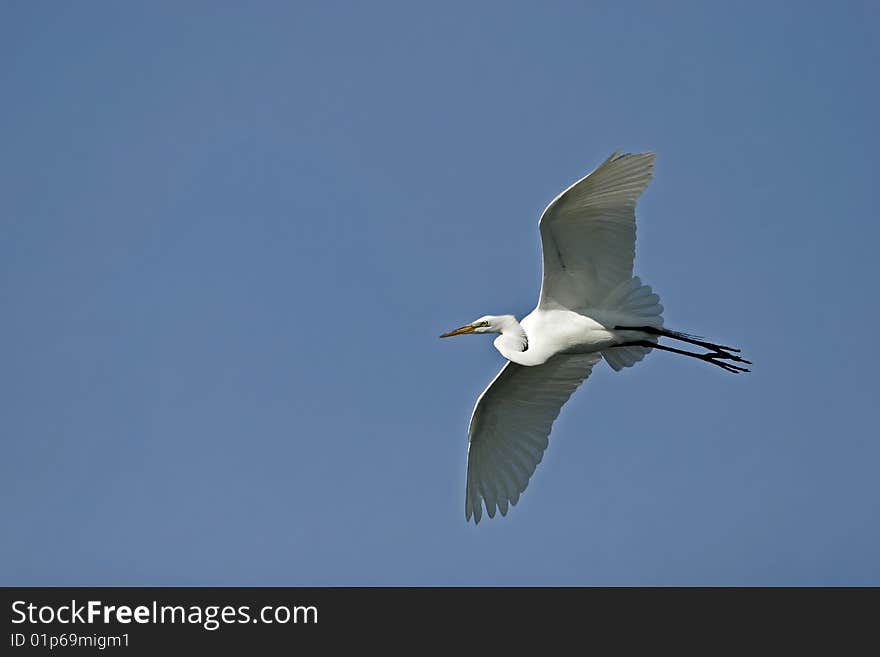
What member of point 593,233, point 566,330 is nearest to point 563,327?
point 566,330

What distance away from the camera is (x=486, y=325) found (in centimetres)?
1224

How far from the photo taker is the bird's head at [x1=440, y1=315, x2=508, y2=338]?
39.4 ft

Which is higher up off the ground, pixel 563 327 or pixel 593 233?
pixel 593 233

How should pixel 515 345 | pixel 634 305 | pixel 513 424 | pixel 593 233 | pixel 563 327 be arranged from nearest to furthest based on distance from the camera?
1. pixel 593 233
2. pixel 634 305
3. pixel 563 327
4. pixel 515 345
5. pixel 513 424

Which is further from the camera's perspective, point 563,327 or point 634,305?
point 563,327

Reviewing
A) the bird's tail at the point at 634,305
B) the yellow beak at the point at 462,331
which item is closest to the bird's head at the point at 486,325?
the yellow beak at the point at 462,331

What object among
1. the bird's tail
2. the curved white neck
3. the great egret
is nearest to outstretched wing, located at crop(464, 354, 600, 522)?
the great egret

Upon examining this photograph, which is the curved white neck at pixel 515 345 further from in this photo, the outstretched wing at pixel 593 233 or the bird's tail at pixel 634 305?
the bird's tail at pixel 634 305

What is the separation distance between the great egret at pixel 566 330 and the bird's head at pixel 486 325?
1 cm

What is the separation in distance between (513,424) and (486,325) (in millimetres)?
1126

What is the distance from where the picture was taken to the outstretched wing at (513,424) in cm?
1246

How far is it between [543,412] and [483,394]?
2.24 feet

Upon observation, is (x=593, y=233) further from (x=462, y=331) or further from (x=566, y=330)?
(x=462, y=331)
